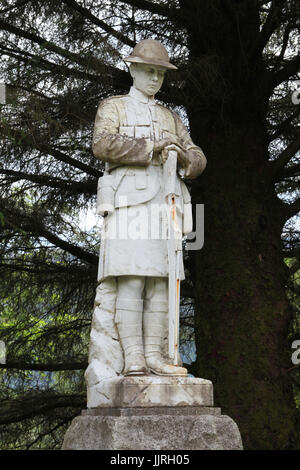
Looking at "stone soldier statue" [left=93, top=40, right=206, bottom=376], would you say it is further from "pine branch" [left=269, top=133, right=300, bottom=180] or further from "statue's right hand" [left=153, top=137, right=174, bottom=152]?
"pine branch" [left=269, top=133, right=300, bottom=180]

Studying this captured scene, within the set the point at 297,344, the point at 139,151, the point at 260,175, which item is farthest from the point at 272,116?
the point at 139,151

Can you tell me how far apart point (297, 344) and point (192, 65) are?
2.76m

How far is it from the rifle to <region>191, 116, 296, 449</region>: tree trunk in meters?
1.75

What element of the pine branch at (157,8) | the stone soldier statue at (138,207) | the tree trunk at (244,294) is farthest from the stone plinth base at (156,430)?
the pine branch at (157,8)

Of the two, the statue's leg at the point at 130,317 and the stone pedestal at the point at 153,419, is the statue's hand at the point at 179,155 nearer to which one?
the statue's leg at the point at 130,317

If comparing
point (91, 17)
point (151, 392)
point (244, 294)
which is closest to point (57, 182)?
point (91, 17)

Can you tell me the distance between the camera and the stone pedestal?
12.6 feet

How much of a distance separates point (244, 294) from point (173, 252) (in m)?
1.86

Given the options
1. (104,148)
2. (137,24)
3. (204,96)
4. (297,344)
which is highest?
(137,24)

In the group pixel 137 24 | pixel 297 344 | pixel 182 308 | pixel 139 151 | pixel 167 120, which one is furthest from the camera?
pixel 182 308

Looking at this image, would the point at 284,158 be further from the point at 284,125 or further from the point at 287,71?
the point at 287,71

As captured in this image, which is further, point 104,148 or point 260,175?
point 260,175

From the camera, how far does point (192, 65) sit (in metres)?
6.06

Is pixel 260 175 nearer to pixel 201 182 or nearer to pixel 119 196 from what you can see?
pixel 201 182
